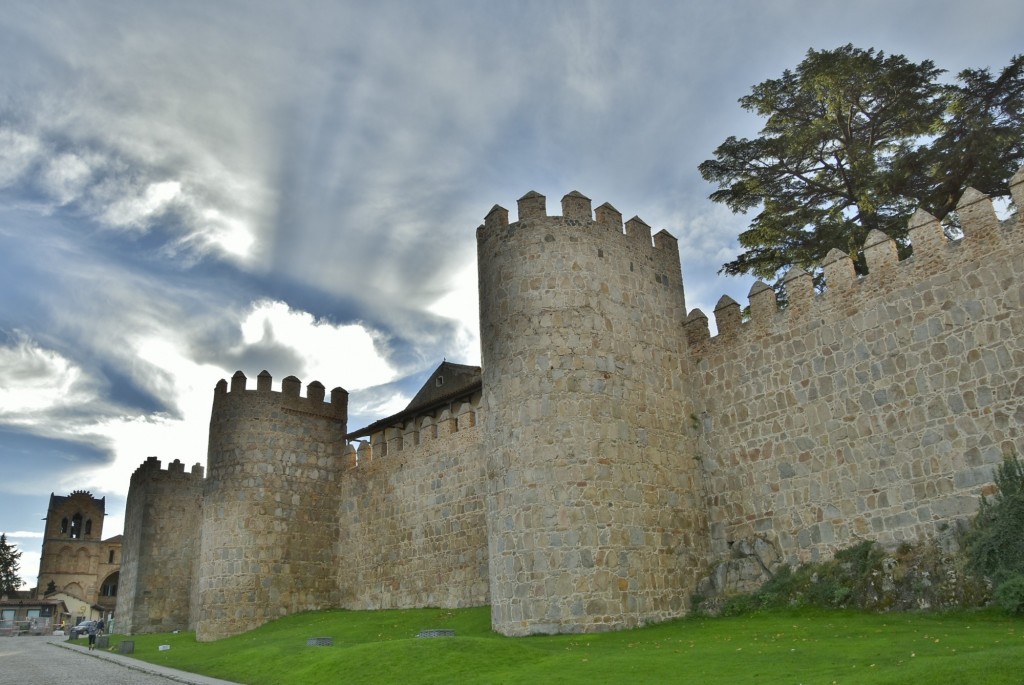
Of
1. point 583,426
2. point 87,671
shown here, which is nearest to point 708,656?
point 583,426

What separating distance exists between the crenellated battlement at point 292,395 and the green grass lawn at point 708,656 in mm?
10269

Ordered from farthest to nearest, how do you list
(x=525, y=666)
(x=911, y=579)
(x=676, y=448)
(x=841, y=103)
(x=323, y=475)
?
(x=323, y=475)
(x=841, y=103)
(x=676, y=448)
(x=911, y=579)
(x=525, y=666)

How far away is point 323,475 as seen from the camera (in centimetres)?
2686

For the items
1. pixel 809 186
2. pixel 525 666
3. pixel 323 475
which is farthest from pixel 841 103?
pixel 323 475

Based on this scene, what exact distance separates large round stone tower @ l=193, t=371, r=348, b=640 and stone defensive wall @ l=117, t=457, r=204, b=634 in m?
8.67

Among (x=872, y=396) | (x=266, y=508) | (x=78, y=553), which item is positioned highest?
(x=78, y=553)

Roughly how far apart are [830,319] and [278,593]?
1817 centimetres

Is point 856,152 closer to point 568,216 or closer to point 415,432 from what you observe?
point 568,216

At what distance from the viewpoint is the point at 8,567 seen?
78.7 m

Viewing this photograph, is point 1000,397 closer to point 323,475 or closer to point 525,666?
point 525,666

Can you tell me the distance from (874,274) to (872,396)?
8.15ft

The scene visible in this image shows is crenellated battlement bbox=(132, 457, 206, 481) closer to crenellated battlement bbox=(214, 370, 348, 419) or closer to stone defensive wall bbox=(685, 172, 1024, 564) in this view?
crenellated battlement bbox=(214, 370, 348, 419)

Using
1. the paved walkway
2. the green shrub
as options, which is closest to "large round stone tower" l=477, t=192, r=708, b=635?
the green shrub

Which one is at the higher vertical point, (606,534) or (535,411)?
(535,411)
